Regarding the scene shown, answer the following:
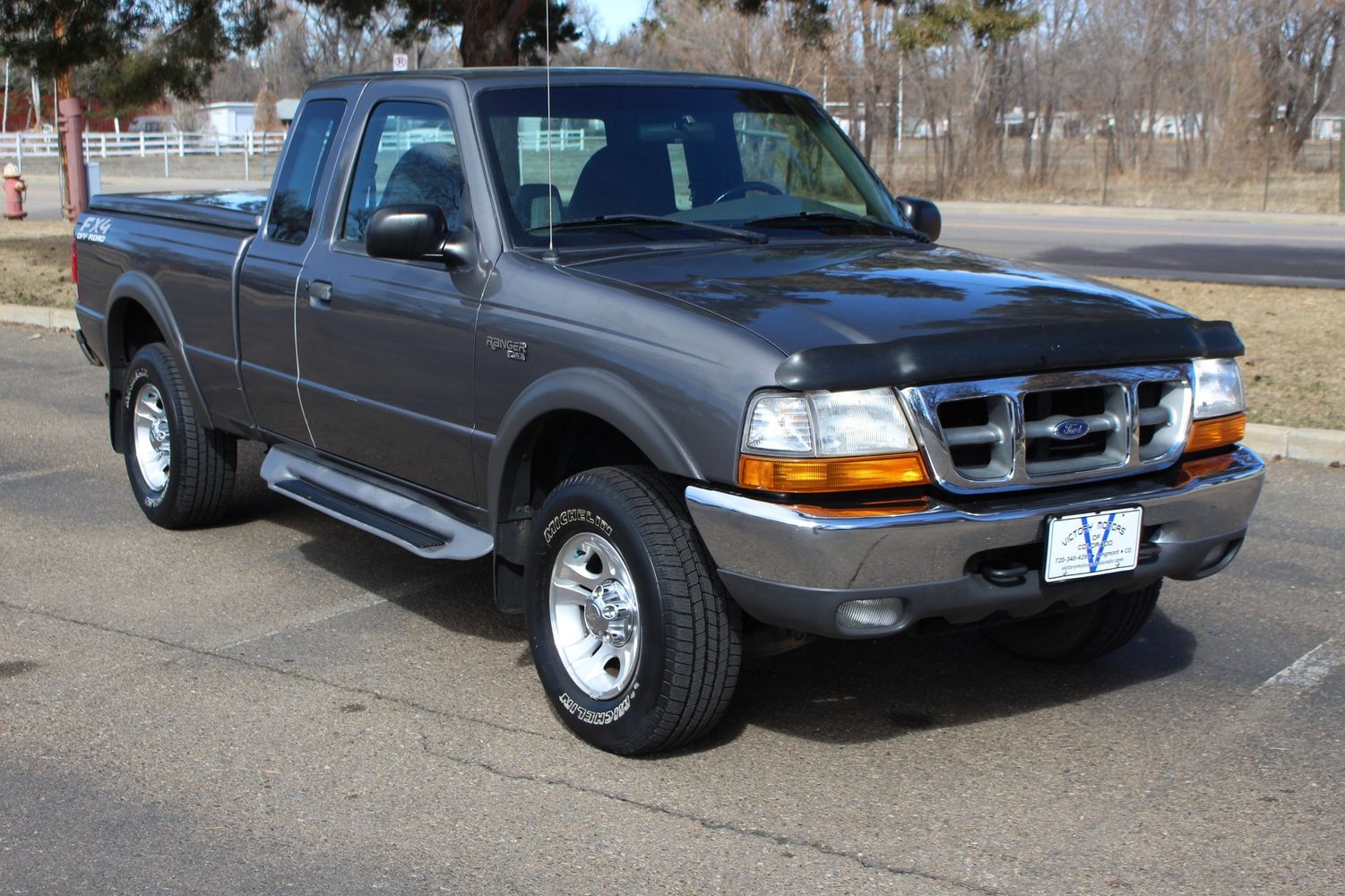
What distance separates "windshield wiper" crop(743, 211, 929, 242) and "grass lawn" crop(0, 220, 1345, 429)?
399 centimetres

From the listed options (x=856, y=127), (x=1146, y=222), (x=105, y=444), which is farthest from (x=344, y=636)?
(x=856, y=127)

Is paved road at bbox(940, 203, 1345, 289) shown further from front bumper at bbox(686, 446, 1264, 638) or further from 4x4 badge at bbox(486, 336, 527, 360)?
4x4 badge at bbox(486, 336, 527, 360)

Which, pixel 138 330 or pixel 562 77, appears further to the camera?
pixel 138 330

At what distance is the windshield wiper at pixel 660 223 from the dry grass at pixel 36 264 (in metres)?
9.98

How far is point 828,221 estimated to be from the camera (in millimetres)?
5348

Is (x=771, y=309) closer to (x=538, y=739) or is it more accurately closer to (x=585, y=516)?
(x=585, y=516)

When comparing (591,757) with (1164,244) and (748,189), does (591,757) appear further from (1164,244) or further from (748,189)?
(1164,244)

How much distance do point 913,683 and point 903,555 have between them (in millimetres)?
1291

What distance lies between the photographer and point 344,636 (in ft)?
17.8

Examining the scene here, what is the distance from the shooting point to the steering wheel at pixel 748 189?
208 inches

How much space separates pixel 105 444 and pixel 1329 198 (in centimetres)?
2841

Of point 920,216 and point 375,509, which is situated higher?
point 920,216

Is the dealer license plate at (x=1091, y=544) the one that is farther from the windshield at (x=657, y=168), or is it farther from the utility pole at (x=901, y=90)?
the utility pole at (x=901, y=90)

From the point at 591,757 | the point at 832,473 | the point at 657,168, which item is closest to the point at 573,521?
the point at 591,757
